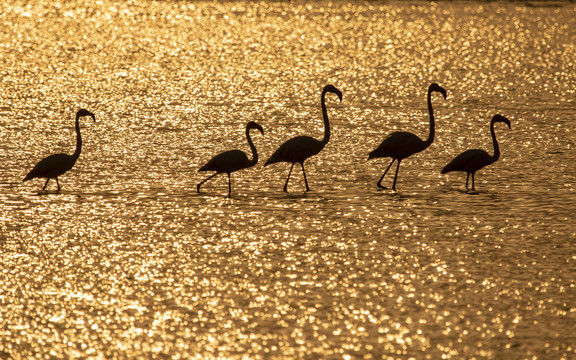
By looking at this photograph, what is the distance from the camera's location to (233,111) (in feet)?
64.2

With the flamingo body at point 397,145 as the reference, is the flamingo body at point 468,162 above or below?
below

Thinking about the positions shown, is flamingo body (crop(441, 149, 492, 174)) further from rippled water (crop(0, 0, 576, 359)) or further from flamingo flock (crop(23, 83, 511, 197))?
rippled water (crop(0, 0, 576, 359))

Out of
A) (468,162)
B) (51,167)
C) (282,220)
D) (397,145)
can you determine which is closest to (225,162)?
(282,220)

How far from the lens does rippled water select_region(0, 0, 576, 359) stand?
806 centimetres

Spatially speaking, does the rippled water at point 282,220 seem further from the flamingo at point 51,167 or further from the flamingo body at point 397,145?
the flamingo body at point 397,145

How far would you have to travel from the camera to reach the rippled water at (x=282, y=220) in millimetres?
8062

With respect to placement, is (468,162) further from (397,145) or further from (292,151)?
(292,151)

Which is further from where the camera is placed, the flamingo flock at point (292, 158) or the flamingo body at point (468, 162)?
the flamingo body at point (468, 162)

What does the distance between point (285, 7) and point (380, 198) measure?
32.0 meters

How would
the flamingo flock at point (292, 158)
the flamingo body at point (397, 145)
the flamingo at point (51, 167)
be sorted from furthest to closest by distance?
the flamingo body at point (397, 145) → the flamingo flock at point (292, 158) → the flamingo at point (51, 167)

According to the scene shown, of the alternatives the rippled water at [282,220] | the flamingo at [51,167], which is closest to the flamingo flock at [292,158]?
the flamingo at [51,167]

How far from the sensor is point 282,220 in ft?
38.3

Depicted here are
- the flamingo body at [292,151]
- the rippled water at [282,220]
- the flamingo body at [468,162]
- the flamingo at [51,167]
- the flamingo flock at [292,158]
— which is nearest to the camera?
the rippled water at [282,220]

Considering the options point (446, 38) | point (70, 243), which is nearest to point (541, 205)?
point (70, 243)
